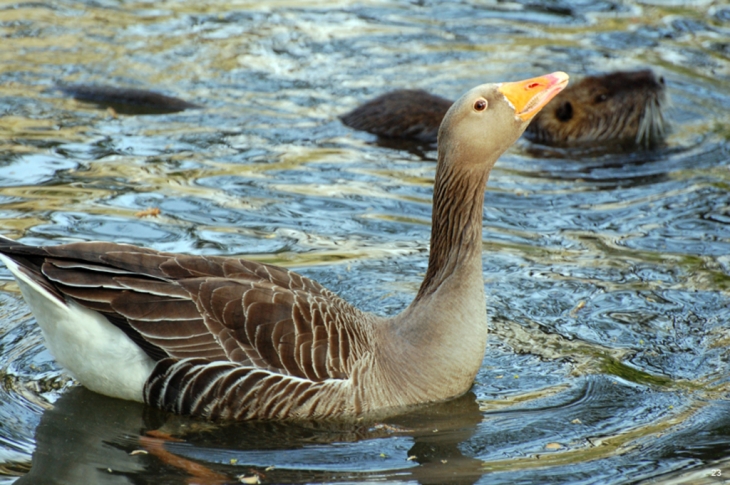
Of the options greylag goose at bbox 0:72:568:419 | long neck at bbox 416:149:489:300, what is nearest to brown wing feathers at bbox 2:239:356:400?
greylag goose at bbox 0:72:568:419

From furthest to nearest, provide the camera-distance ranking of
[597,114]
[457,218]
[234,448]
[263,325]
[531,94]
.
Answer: [597,114] < [457,218] < [531,94] < [263,325] < [234,448]

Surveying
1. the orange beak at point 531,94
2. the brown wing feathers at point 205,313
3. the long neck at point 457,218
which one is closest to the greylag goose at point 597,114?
the long neck at point 457,218

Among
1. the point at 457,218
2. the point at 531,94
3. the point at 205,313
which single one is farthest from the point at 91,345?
the point at 531,94

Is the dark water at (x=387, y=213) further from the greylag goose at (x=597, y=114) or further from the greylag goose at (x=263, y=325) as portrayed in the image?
the greylag goose at (x=597, y=114)

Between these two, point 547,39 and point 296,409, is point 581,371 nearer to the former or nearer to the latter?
point 296,409

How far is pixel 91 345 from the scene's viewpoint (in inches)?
239

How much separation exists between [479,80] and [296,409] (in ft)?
29.9

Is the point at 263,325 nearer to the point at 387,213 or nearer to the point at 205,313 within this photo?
the point at 205,313

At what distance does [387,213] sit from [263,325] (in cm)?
394

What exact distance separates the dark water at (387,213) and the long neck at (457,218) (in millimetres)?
934

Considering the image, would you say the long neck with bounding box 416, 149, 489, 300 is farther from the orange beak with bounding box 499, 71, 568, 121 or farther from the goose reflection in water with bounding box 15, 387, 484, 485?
the goose reflection in water with bounding box 15, 387, 484, 485

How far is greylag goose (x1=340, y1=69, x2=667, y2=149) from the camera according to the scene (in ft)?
40.1

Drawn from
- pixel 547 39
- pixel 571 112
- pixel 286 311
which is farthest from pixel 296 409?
pixel 547 39

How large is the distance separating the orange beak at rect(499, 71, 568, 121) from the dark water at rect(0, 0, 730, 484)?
6.23ft
